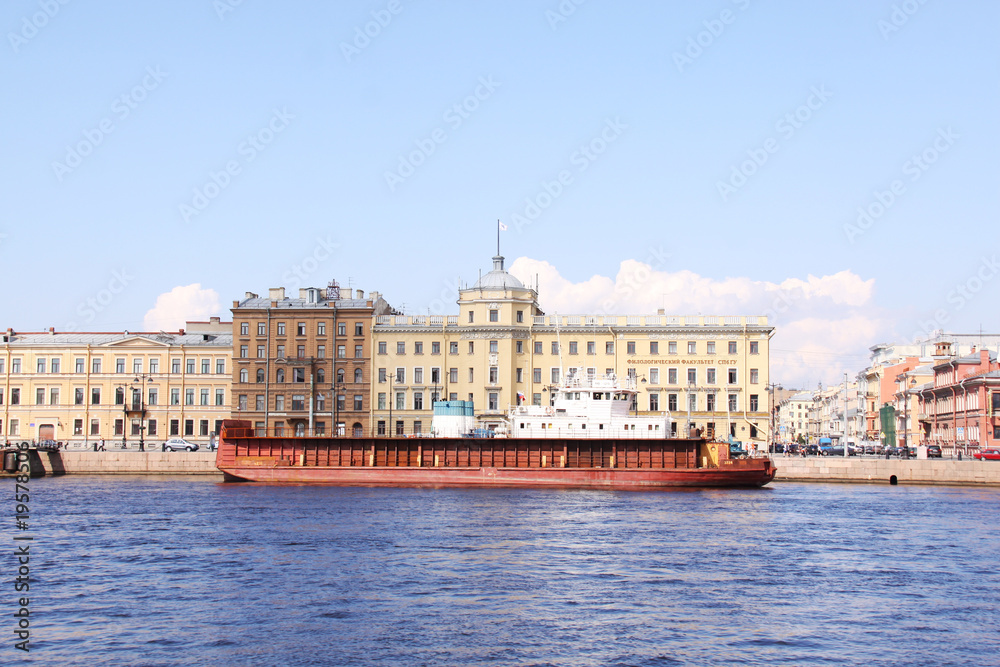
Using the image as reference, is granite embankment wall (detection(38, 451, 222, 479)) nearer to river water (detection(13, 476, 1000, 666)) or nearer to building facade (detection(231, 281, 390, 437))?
building facade (detection(231, 281, 390, 437))

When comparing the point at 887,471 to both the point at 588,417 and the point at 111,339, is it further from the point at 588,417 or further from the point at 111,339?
the point at 111,339

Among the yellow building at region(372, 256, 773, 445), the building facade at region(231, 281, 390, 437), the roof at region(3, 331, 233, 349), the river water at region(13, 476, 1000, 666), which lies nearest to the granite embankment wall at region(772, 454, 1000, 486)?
the yellow building at region(372, 256, 773, 445)

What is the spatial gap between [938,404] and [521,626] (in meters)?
87.0

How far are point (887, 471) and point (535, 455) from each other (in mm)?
23473

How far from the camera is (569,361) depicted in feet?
291

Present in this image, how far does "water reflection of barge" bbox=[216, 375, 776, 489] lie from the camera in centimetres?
6066

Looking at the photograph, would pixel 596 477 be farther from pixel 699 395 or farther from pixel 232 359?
pixel 232 359

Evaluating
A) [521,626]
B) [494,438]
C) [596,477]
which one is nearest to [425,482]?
[494,438]

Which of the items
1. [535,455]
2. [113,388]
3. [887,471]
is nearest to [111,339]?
[113,388]

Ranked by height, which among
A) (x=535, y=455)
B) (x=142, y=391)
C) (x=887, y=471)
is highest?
(x=142, y=391)

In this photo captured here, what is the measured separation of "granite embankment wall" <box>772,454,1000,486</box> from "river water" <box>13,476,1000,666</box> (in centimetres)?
1854

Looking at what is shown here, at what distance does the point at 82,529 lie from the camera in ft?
130

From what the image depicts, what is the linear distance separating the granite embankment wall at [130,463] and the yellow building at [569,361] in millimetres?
18045

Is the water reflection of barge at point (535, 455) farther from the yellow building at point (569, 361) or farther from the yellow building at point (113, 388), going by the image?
the yellow building at point (113, 388)
